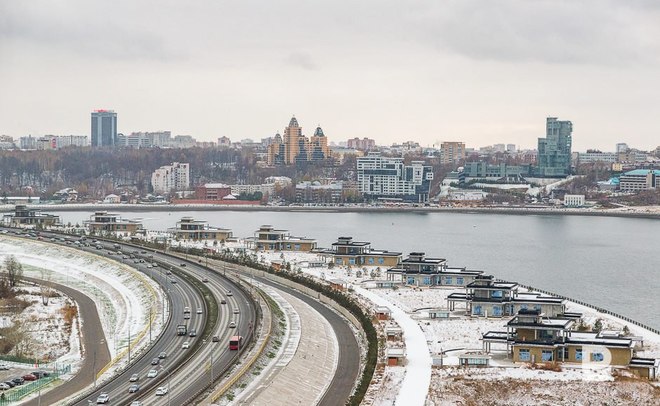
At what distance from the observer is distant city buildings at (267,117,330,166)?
7500 centimetres

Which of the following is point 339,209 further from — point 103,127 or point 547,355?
point 103,127

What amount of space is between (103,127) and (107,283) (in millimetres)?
79549

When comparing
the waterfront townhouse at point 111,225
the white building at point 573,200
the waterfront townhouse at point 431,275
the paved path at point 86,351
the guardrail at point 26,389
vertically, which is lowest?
the guardrail at point 26,389

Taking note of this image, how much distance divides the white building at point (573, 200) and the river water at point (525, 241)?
18.5ft

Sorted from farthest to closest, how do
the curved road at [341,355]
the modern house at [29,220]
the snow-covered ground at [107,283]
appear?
the modern house at [29,220] < the snow-covered ground at [107,283] < the curved road at [341,355]

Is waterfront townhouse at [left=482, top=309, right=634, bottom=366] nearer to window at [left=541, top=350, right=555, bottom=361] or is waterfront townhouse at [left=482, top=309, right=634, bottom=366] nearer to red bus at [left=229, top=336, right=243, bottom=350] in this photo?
window at [left=541, top=350, right=555, bottom=361]

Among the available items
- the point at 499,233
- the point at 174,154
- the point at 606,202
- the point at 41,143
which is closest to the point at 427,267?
the point at 499,233

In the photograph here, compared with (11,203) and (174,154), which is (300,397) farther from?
(174,154)

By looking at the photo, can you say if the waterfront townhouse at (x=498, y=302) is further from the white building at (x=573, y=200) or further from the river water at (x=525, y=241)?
the white building at (x=573, y=200)

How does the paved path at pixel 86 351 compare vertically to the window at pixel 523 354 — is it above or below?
below

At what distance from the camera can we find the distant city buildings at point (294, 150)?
75.0m

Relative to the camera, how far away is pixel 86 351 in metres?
14.7

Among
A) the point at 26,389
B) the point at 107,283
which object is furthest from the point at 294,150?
the point at 26,389

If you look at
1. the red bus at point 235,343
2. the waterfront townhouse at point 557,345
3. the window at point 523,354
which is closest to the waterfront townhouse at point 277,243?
the red bus at point 235,343
